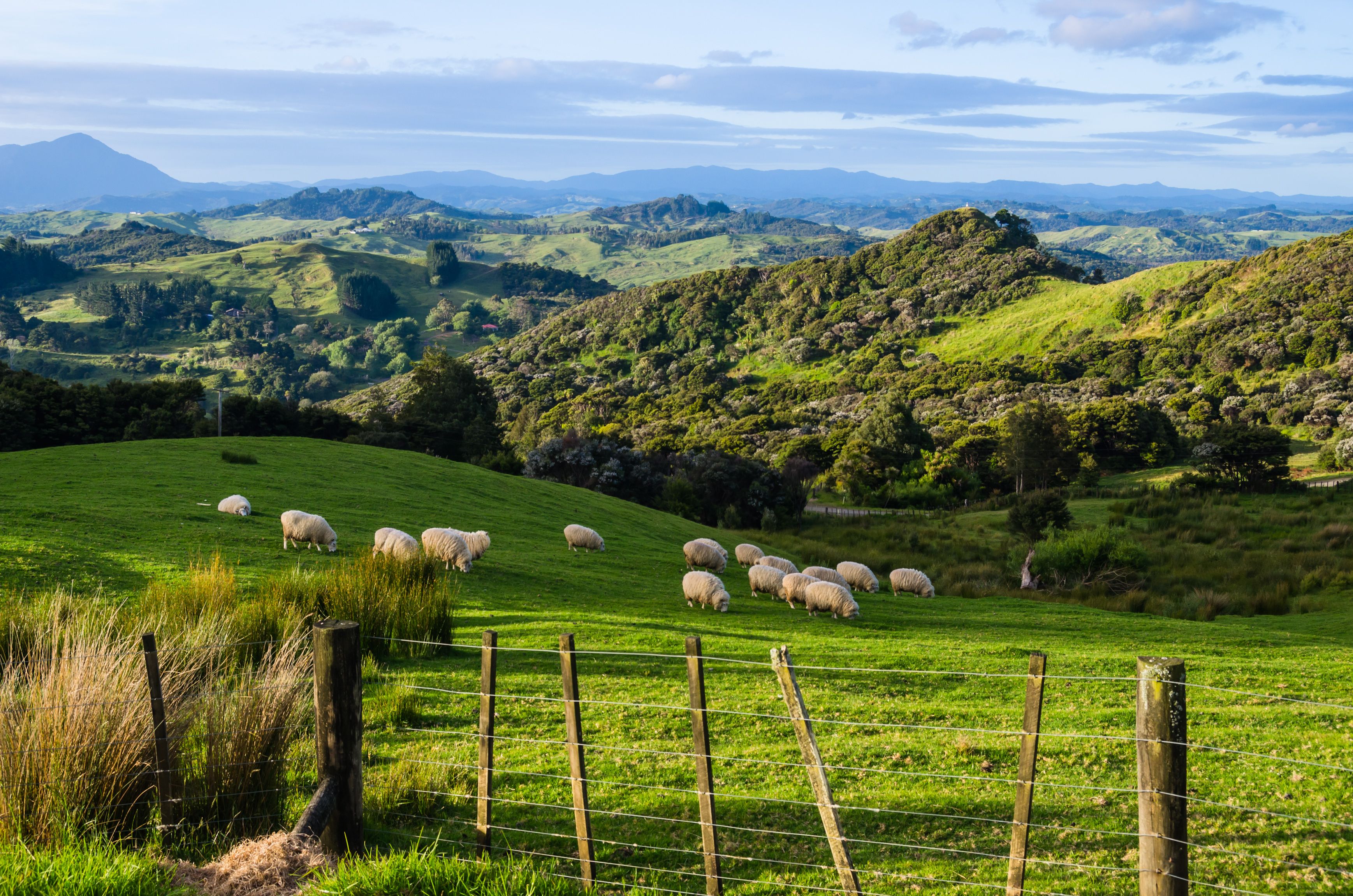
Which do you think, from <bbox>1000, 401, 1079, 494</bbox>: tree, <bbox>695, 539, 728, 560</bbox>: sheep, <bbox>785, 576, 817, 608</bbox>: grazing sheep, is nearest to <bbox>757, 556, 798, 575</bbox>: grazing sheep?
<bbox>695, 539, 728, 560</bbox>: sheep

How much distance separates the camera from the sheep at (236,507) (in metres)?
20.5

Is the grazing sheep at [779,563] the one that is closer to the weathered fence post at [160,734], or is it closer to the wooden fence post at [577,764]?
the wooden fence post at [577,764]

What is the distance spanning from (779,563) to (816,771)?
16.6 m

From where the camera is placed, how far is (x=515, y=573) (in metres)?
18.2

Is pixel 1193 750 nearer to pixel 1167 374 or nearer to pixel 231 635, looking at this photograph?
pixel 231 635

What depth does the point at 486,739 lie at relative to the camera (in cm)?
551

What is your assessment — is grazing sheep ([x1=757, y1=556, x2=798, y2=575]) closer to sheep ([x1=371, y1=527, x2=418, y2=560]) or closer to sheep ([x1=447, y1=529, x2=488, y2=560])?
sheep ([x1=447, y1=529, x2=488, y2=560])

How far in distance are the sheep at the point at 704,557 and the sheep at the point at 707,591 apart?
4626 millimetres

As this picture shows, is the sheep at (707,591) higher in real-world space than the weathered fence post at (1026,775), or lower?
lower

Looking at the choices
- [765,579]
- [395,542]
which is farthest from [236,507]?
[765,579]

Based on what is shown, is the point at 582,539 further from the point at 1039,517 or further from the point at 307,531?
the point at 1039,517

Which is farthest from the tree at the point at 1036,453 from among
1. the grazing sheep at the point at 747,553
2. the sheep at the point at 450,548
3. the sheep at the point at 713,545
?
the sheep at the point at 450,548

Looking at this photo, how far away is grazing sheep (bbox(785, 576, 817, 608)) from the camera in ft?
58.6

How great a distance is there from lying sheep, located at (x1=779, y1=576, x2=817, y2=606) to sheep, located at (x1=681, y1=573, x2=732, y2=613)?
5.01ft
